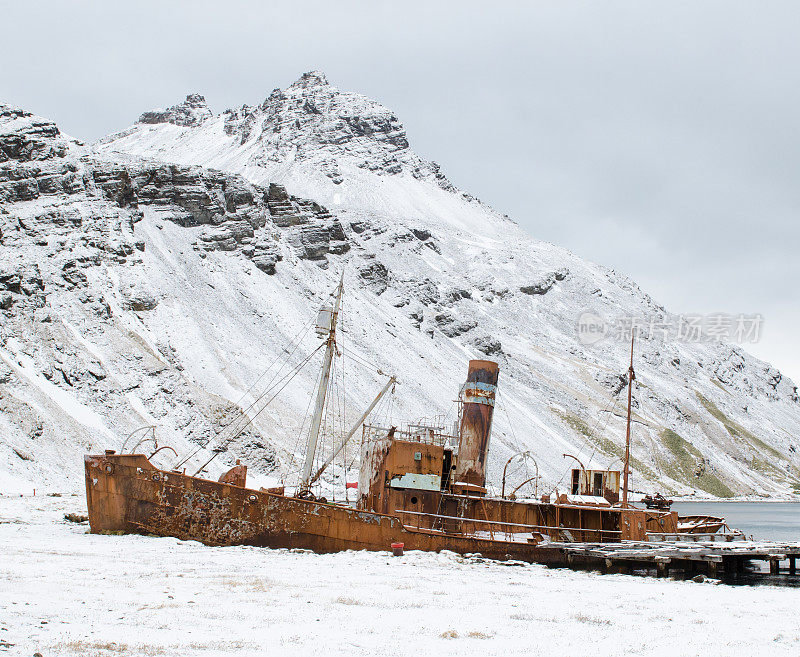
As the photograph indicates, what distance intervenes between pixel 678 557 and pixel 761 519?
5614 centimetres

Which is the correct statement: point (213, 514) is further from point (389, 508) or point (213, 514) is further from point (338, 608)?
point (338, 608)

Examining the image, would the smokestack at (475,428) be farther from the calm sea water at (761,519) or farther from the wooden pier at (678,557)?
the calm sea water at (761,519)

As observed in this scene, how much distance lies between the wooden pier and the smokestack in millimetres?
4368

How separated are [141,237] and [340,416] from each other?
33.1m

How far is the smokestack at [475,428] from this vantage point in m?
27.8

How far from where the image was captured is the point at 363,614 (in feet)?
42.1

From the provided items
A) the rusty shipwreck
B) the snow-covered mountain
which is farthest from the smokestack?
the snow-covered mountain

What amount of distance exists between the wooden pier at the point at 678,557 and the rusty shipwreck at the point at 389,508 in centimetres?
99

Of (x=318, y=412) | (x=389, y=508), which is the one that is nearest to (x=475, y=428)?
(x=389, y=508)

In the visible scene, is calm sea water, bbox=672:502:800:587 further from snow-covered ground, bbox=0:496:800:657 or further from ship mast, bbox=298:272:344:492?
ship mast, bbox=298:272:344:492

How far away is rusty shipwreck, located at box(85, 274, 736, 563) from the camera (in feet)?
76.7

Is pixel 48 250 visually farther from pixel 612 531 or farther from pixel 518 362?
pixel 518 362

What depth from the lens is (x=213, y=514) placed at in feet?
76.5

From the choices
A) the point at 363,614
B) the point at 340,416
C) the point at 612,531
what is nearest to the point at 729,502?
the point at 340,416
